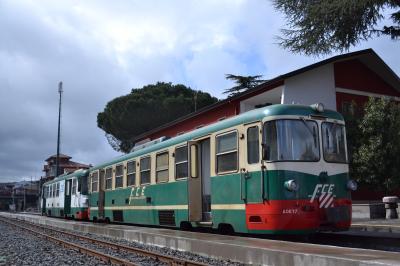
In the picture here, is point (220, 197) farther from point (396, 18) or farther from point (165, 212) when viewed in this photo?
point (396, 18)

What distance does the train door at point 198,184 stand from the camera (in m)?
13.9

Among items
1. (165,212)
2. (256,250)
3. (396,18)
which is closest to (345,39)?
(396,18)

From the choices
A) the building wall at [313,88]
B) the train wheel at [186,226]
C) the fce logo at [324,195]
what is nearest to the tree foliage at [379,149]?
the building wall at [313,88]

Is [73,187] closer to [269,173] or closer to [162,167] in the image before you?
[162,167]

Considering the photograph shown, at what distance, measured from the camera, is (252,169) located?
11141 millimetres

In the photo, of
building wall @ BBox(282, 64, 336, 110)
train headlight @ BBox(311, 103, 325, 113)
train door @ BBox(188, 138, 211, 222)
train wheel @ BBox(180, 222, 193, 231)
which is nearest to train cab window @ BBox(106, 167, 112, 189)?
train wheel @ BBox(180, 222, 193, 231)

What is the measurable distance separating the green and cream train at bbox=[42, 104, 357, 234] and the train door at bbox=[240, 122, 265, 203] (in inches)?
0.8

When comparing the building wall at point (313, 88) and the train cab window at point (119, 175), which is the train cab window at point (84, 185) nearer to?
the train cab window at point (119, 175)

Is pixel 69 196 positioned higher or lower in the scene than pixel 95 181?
lower

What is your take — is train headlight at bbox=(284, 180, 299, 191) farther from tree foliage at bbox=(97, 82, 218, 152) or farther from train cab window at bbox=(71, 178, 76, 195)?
tree foliage at bbox=(97, 82, 218, 152)

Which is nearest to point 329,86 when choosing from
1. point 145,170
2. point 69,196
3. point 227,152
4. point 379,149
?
point 379,149

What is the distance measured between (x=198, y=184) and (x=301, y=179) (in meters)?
3.89

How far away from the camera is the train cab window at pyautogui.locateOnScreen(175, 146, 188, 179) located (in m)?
14.2

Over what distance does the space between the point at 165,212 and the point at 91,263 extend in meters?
4.48
